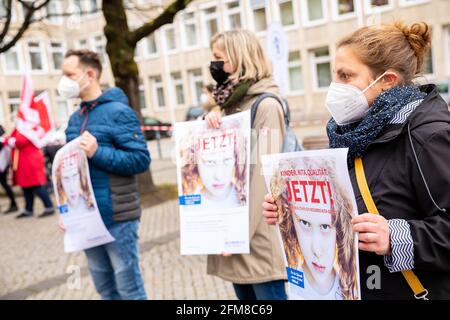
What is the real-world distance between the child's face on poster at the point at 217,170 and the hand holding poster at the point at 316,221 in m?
0.68

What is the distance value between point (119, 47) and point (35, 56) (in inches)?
640

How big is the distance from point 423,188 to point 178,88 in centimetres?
3197

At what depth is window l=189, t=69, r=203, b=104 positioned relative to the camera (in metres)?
31.0

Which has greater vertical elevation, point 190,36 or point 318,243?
point 190,36

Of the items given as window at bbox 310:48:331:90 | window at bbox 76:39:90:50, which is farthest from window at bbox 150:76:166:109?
window at bbox 310:48:331:90

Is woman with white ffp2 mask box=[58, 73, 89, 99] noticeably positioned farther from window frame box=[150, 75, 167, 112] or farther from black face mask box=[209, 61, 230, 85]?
window frame box=[150, 75, 167, 112]

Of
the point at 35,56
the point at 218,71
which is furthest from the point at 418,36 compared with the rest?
the point at 35,56

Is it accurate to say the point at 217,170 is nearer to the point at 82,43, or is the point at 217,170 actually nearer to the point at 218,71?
the point at 218,71

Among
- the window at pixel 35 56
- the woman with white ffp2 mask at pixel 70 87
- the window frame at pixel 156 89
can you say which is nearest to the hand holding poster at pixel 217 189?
the woman with white ffp2 mask at pixel 70 87

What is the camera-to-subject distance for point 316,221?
150 cm

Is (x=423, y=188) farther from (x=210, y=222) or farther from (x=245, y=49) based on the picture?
(x=245, y=49)

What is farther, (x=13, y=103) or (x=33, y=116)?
(x=13, y=103)

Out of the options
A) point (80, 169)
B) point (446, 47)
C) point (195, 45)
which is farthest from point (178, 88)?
point (80, 169)
